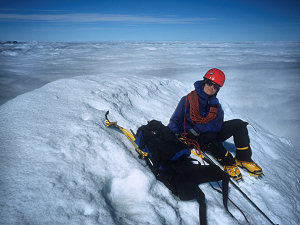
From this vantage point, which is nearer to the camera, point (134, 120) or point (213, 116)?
point (213, 116)

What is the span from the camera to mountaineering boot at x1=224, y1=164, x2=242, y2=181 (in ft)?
6.96

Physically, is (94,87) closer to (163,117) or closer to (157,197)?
(163,117)

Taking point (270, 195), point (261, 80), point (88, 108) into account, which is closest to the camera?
point (270, 195)

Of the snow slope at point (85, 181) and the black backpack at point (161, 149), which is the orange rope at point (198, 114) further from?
the snow slope at point (85, 181)

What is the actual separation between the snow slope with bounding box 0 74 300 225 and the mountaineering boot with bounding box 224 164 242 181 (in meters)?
0.11

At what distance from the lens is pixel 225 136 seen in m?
2.37

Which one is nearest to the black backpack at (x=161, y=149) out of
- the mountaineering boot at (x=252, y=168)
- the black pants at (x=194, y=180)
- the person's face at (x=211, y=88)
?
the black pants at (x=194, y=180)

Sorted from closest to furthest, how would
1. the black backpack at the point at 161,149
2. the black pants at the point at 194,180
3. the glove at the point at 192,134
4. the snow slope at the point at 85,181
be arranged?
the snow slope at the point at 85,181 < the black pants at the point at 194,180 < the black backpack at the point at 161,149 < the glove at the point at 192,134

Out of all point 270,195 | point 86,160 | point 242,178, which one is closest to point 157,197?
point 86,160

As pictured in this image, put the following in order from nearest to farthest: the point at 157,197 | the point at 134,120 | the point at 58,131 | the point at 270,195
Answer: the point at 157,197, the point at 58,131, the point at 270,195, the point at 134,120

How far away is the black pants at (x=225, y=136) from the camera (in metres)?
2.17

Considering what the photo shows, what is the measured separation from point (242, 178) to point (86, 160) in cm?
201

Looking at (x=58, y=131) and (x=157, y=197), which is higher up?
(x=58, y=131)

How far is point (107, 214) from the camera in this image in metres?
1.24
